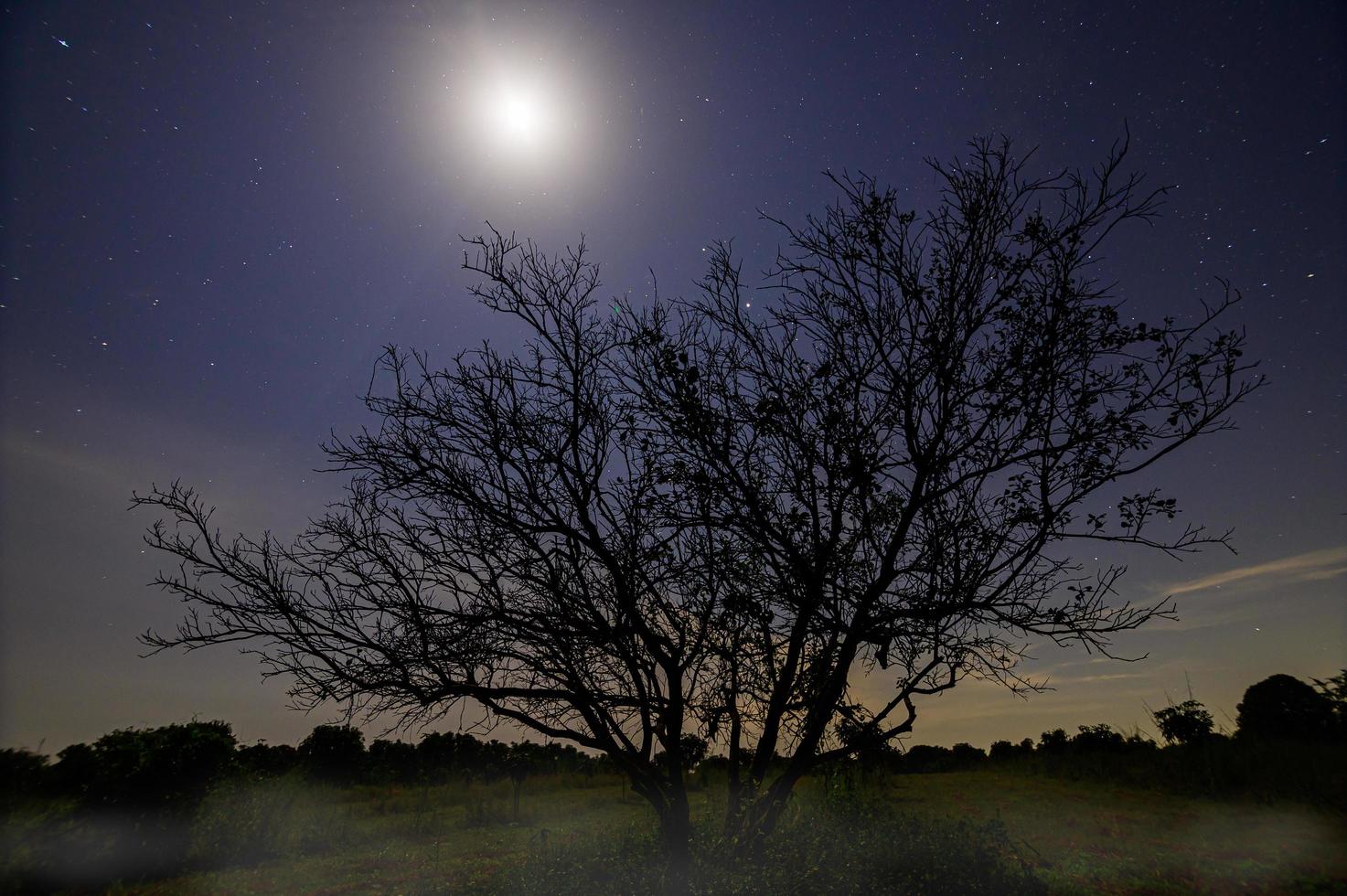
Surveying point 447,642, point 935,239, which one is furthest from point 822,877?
point 935,239

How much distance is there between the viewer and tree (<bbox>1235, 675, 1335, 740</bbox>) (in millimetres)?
13906

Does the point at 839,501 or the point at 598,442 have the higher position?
the point at 598,442

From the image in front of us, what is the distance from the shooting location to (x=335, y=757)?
703 inches

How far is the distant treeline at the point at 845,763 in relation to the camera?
10461mm

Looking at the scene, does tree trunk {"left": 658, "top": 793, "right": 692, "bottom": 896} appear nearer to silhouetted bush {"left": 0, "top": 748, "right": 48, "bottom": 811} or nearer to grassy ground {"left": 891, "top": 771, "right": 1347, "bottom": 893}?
grassy ground {"left": 891, "top": 771, "right": 1347, "bottom": 893}

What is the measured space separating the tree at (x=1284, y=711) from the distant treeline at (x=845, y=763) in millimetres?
26

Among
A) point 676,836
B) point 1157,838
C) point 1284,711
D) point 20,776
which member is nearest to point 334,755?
point 20,776

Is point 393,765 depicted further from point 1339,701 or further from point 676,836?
point 1339,701

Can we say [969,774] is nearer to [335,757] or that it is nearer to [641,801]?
[641,801]

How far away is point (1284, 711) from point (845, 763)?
554 inches

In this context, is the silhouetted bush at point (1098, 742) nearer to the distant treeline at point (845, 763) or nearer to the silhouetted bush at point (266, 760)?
the distant treeline at point (845, 763)

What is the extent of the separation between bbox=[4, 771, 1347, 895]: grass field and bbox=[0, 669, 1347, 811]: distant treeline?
0.65 metres

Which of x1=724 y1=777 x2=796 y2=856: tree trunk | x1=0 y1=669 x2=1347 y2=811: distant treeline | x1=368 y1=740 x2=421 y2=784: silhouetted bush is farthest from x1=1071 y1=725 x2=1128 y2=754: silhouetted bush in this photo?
x1=368 y1=740 x2=421 y2=784: silhouetted bush

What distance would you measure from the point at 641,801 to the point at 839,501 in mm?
11604
